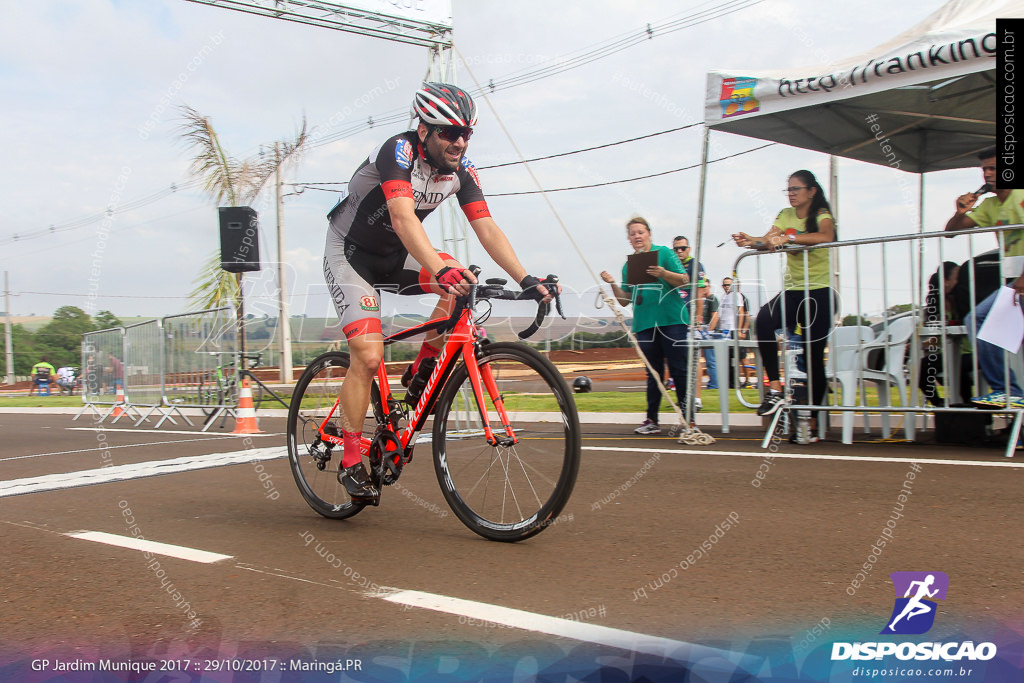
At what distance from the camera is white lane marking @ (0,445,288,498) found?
5.72m

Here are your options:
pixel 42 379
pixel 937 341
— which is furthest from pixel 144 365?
pixel 42 379

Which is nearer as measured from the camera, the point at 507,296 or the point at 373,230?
the point at 507,296

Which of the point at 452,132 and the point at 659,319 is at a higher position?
the point at 452,132

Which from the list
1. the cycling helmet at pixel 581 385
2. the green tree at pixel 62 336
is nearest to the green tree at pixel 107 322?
the cycling helmet at pixel 581 385

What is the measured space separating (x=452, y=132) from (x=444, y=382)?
1.15 meters

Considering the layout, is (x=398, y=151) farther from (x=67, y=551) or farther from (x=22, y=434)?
(x=22, y=434)

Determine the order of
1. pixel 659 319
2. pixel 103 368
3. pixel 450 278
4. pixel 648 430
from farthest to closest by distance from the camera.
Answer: pixel 103 368 < pixel 659 319 < pixel 648 430 < pixel 450 278

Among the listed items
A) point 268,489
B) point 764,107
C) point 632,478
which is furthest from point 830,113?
point 268,489

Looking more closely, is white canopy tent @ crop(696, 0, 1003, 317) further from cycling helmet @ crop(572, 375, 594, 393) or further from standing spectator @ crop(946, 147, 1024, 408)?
cycling helmet @ crop(572, 375, 594, 393)

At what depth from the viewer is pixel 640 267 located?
8359 mm

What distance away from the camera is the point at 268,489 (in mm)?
5367

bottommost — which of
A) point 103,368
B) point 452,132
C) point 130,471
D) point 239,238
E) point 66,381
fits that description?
point 66,381

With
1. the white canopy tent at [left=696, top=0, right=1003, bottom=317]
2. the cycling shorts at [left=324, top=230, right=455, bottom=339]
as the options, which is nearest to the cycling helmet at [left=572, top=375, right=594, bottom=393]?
the white canopy tent at [left=696, top=0, right=1003, bottom=317]

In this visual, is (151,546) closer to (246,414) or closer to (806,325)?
(806,325)
